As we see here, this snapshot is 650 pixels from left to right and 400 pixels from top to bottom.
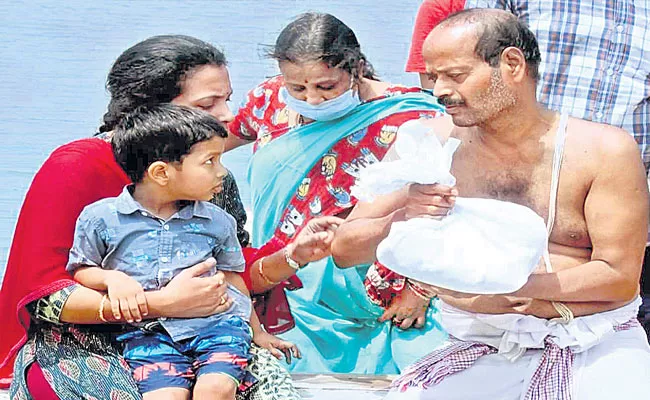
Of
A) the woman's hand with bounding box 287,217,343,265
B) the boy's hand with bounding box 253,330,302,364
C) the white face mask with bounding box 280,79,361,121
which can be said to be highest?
the white face mask with bounding box 280,79,361,121

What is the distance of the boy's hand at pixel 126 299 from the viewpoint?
2.22m

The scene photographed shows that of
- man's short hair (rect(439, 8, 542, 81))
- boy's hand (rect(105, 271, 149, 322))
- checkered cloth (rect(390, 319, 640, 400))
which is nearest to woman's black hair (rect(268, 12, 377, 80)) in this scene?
man's short hair (rect(439, 8, 542, 81))

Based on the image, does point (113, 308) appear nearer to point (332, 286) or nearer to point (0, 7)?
point (332, 286)

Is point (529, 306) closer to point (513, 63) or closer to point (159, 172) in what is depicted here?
point (513, 63)

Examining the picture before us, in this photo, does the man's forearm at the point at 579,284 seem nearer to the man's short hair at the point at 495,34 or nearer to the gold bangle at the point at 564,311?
the gold bangle at the point at 564,311

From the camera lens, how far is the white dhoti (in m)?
2.28

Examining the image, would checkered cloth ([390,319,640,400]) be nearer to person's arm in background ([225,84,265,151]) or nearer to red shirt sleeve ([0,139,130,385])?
red shirt sleeve ([0,139,130,385])

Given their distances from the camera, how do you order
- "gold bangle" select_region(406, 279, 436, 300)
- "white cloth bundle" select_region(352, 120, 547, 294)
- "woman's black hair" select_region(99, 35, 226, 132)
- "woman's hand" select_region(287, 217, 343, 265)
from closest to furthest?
"white cloth bundle" select_region(352, 120, 547, 294)
"woman's black hair" select_region(99, 35, 226, 132)
"woman's hand" select_region(287, 217, 343, 265)
"gold bangle" select_region(406, 279, 436, 300)

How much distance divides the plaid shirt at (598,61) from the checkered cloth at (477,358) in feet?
2.61

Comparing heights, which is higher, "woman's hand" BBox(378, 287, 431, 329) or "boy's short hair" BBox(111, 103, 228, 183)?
"boy's short hair" BBox(111, 103, 228, 183)

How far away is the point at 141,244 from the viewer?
2291 millimetres

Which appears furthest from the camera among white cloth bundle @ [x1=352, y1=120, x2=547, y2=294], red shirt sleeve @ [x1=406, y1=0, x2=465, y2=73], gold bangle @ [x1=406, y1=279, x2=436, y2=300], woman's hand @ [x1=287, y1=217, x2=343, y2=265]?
red shirt sleeve @ [x1=406, y1=0, x2=465, y2=73]

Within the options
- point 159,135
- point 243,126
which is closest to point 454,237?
point 159,135

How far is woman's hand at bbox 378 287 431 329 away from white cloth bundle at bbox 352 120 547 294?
0.84m
